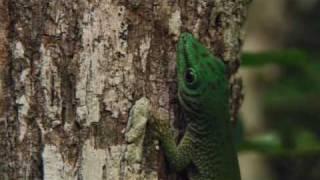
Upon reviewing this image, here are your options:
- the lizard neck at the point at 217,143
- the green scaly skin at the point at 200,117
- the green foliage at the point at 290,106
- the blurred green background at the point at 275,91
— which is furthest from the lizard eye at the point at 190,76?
the blurred green background at the point at 275,91

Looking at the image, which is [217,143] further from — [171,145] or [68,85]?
[68,85]

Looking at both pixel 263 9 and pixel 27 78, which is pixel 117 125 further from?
pixel 263 9

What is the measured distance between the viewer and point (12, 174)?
245cm

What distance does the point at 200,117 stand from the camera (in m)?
2.63

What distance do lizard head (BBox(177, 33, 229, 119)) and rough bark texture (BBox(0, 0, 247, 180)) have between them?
0.12 metres

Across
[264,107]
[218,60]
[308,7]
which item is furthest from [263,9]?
[218,60]

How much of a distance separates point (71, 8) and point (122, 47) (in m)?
0.17

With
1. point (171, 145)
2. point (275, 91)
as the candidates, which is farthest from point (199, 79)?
point (275, 91)

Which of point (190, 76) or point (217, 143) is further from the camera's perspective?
point (217, 143)

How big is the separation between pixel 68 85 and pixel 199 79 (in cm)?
38

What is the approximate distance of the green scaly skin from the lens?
2.57 meters

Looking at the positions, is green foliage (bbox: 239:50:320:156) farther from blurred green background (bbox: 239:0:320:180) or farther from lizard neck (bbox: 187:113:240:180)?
lizard neck (bbox: 187:113:240:180)

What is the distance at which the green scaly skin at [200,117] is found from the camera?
2.57 metres

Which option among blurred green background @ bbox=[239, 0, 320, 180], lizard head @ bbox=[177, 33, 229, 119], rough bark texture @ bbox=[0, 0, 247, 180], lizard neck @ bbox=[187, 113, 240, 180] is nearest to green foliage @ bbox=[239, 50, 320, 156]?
blurred green background @ bbox=[239, 0, 320, 180]
